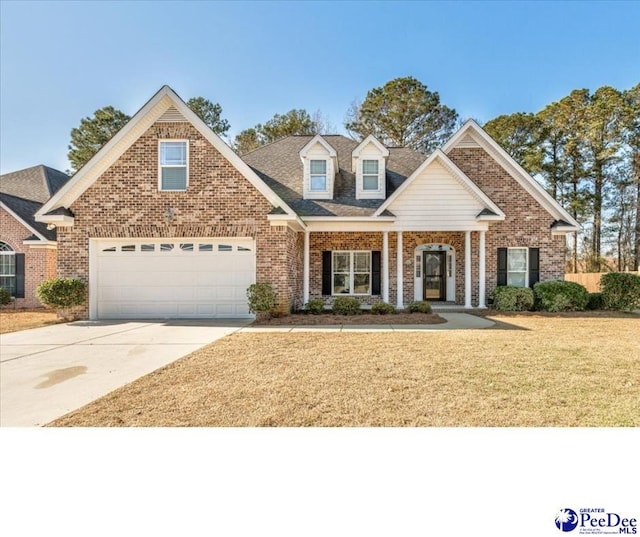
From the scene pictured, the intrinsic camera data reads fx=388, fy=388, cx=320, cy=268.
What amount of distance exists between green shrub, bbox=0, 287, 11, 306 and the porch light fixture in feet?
31.6

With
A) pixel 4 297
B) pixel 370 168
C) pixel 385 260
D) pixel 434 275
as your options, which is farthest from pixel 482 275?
pixel 4 297

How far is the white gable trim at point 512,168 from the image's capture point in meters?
14.6

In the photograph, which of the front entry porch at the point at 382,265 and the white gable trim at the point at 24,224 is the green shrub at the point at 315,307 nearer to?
the front entry porch at the point at 382,265

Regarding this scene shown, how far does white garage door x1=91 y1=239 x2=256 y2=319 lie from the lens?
1190 centimetres

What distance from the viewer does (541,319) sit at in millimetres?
11539

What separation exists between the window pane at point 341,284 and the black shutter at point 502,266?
5765 mm

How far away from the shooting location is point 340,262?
1534 cm

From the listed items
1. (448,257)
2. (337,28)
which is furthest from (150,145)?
(448,257)

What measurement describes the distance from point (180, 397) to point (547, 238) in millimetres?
14726

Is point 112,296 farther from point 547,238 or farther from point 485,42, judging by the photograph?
point 547,238

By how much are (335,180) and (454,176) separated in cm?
449

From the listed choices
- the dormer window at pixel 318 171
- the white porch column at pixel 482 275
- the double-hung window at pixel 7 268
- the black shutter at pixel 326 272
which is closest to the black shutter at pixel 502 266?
the white porch column at pixel 482 275

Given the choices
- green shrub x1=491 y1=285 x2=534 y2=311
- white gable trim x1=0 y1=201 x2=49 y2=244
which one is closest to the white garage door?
white gable trim x1=0 y1=201 x2=49 y2=244

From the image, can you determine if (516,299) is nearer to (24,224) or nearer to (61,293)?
(61,293)
